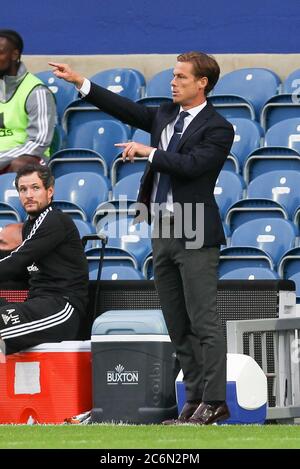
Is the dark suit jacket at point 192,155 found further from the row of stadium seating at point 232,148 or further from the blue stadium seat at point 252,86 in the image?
the blue stadium seat at point 252,86

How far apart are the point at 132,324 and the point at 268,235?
229 cm

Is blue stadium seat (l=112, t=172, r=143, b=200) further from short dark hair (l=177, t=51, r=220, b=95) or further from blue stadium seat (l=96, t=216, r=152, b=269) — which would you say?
short dark hair (l=177, t=51, r=220, b=95)

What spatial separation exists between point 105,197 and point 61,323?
2.60 m

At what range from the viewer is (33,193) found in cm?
722

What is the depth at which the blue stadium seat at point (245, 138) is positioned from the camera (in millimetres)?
9633

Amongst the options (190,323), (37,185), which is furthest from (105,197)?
(190,323)

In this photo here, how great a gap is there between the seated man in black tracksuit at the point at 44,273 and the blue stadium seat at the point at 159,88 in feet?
9.31

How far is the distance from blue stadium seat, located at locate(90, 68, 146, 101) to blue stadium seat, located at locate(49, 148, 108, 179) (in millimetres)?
593

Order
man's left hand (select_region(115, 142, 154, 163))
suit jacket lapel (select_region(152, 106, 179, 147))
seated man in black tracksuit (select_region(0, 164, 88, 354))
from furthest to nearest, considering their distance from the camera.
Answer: seated man in black tracksuit (select_region(0, 164, 88, 354))
suit jacket lapel (select_region(152, 106, 179, 147))
man's left hand (select_region(115, 142, 154, 163))

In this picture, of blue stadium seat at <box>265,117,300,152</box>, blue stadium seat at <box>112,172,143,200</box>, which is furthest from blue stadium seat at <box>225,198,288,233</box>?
blue stadium seat at <box>112,172,143,200</box>

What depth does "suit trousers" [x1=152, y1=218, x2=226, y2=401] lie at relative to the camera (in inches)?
249

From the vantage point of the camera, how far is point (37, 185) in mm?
7238

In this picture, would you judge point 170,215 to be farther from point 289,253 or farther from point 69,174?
point 69,174
